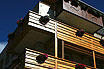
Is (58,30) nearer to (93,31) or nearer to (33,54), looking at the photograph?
(33,54)

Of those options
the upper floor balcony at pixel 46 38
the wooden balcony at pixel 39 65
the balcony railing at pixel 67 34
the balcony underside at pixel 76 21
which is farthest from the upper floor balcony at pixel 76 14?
the wooden balcony at pixel 39 65

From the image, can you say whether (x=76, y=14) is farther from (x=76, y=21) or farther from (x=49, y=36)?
(x=49, y=36)

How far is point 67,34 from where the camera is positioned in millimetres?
16422

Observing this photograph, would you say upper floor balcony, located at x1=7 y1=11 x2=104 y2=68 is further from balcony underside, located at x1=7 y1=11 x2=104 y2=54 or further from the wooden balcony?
the wooden balcony

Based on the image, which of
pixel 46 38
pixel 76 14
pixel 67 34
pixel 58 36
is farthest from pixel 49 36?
pixel 76 14

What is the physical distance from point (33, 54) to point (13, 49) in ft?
20.0

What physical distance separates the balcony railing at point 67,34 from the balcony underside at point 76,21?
1302 millimetres

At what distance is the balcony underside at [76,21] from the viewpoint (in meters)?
17.7

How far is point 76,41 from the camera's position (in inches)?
654

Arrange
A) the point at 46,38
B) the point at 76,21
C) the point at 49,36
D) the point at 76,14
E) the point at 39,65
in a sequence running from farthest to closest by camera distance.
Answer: the point at 76,21 < the point at 76,14 < the point at 46,38 < the point at 49,36 < the point at 39,65

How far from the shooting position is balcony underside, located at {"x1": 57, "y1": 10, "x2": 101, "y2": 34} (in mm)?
17688

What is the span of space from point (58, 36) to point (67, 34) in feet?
3.15

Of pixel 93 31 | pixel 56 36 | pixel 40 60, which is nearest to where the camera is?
pixel 40 60

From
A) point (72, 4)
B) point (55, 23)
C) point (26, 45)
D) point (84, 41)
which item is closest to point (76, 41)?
point (84, 41)
